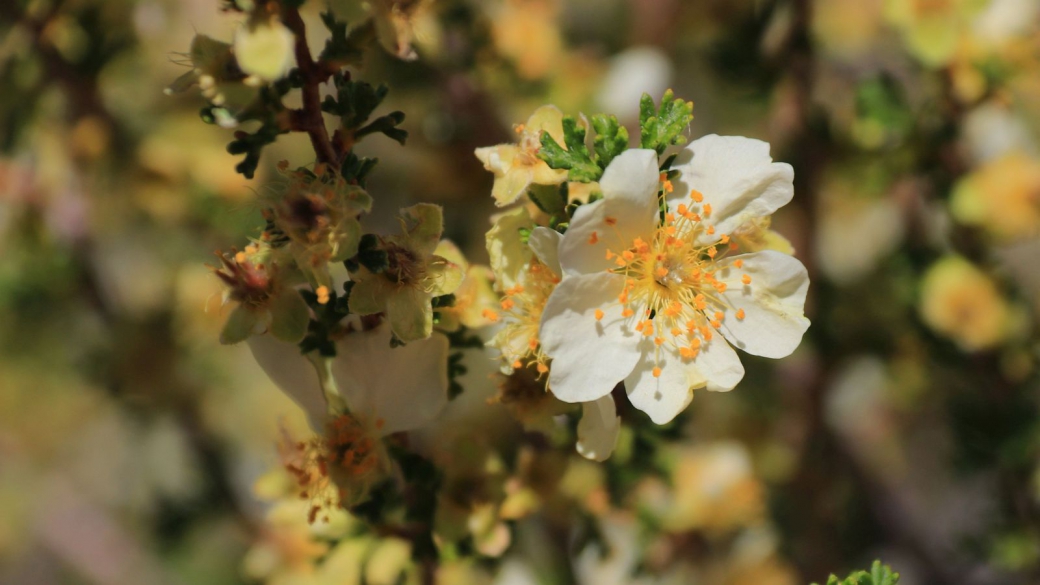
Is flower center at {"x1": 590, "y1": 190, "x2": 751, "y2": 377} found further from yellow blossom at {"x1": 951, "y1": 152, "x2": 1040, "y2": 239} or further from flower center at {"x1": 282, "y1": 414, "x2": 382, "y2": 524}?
yellow blossom at {"x1": 951, "y1": 152, "x2": 1040, "y2": 239}

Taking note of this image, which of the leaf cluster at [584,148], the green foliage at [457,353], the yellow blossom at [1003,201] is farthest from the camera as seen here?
the yellow blossom at [1003,201]

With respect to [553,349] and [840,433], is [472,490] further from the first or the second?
[840,433]

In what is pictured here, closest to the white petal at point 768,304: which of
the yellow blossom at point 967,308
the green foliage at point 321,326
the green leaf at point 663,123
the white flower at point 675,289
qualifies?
the white flower at point 675,289

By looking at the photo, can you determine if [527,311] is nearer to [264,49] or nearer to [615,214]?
[615,214]

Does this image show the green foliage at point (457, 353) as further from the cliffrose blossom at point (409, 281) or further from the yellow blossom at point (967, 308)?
the yellow blossom at point (967, 308)

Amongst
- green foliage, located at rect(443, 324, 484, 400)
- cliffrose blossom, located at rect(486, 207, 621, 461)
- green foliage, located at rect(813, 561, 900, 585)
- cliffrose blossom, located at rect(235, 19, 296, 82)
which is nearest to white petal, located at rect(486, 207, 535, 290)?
cliffrose blossom, located at rect(486, 207, 621, 461)

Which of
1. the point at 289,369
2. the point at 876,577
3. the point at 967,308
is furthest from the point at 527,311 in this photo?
the point at 967,308

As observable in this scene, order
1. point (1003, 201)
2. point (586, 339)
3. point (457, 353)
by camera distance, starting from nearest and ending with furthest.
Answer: point (586, 339) → point (457, 353) → point (1003, 201)
